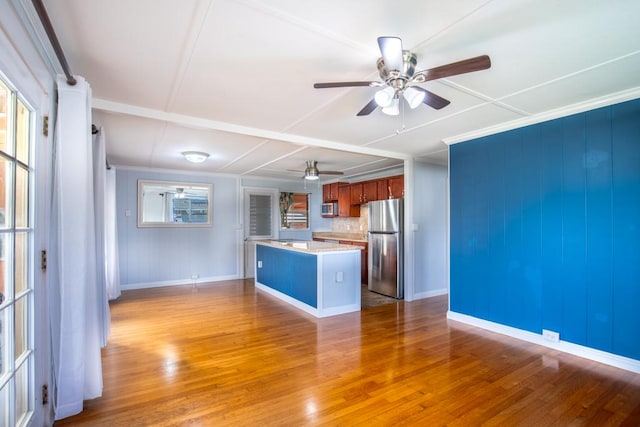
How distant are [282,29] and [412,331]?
10.9 feet

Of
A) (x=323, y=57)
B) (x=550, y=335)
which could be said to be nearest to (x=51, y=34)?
(x=323, y=57)

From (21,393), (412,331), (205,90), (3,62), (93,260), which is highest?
(205,90)

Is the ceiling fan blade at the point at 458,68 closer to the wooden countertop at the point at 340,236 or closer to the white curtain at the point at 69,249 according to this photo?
the white curtain at the point at 69,249

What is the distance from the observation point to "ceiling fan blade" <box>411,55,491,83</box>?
65.4 inches

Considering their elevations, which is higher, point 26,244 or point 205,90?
point 205,90

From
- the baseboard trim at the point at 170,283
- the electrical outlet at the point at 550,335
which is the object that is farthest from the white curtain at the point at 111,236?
the electrical outlet at the point at 550,335

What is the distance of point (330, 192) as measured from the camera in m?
7.60

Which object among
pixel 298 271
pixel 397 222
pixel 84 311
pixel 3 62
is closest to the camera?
pixel 3 62

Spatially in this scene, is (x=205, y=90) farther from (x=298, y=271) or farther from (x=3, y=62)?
(x=298, y=271)

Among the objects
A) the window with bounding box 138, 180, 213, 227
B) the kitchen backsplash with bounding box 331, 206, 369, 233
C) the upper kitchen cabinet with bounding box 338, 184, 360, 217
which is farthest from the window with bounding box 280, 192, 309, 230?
the window with bounding box 138, 180, 213, 227

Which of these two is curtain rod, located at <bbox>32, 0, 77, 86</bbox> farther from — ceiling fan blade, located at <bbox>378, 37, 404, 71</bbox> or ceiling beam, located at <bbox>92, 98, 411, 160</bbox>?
ceiling fan blade, located at <bbox>378, 37, 404, 71</bbox>

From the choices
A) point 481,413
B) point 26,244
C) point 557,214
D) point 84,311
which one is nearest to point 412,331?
point 481,413

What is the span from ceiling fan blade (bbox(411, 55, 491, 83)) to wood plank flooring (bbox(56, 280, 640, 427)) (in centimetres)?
215

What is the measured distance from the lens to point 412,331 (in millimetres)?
3602
